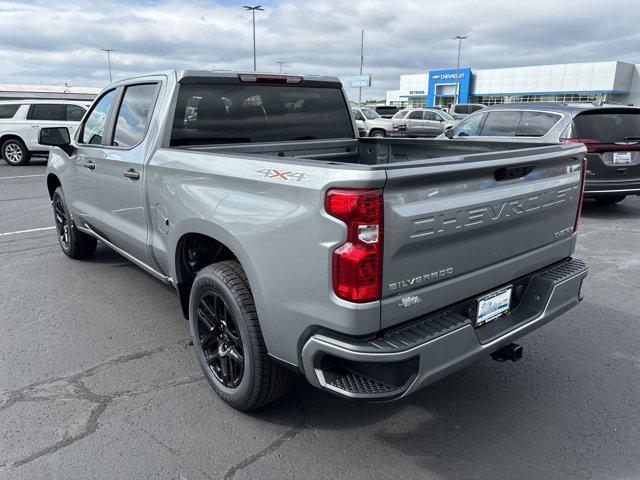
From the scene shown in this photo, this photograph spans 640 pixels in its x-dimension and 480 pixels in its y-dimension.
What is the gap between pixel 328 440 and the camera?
9.20 feet

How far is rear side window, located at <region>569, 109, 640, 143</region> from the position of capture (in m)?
7.74

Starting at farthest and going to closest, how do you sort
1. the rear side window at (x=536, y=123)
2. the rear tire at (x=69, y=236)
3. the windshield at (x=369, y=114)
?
the windshield at (x=369, y=114) → the rear side window at (x=536, y=123) → the rear tire at (x=69, y=236)

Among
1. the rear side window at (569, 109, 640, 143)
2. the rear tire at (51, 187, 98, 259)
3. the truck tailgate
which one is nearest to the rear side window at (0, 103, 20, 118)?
the rear tire at (51, 187, 98, 259)

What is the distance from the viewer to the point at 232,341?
2994 mm

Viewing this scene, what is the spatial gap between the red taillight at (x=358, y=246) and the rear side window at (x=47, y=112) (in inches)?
641

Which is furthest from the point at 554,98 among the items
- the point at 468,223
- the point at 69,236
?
the point at 468,223

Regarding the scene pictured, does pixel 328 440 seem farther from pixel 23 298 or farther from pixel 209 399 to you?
pixel 23 298

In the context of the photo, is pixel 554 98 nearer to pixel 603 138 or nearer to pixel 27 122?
pixel 27 122

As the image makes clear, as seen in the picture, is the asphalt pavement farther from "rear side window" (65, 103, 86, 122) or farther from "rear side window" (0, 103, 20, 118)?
"rear side window" (0, 103, 20, 118)

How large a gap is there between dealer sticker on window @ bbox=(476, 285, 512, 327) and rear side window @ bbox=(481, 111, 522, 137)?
640 centimetres

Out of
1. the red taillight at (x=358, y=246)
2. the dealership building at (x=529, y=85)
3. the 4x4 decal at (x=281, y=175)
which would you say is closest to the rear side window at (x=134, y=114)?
the 4x4 decal at (x=281, y=175)

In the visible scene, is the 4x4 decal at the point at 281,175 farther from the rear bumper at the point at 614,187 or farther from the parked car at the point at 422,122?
the parked car at the point at 422,122

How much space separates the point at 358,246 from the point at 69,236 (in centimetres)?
471

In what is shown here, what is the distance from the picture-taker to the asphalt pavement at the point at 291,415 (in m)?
2.60
